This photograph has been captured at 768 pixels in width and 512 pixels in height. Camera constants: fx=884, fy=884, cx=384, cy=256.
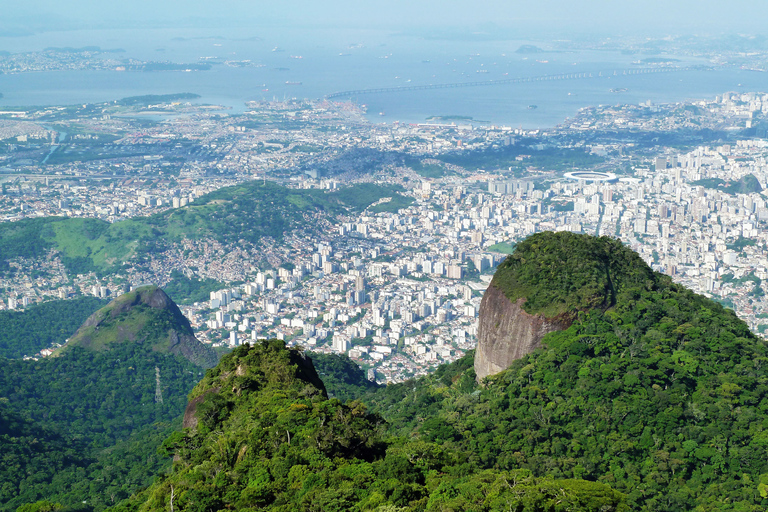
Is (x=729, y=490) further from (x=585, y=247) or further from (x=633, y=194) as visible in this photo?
(x=633, y=194)

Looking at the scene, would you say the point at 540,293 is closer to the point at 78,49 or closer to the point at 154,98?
the point at 154,98

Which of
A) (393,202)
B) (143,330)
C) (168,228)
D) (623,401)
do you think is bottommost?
(143,330)

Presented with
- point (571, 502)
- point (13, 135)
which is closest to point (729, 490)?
point (571, 502)

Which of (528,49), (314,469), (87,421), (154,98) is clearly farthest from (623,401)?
(528,49)

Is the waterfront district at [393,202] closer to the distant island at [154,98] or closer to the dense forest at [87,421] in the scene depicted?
the dense forest at [87,421]

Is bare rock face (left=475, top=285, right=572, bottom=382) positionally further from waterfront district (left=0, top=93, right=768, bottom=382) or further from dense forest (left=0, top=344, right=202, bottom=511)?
waterfront district (left=0, top=93, right=768, bottom=382)

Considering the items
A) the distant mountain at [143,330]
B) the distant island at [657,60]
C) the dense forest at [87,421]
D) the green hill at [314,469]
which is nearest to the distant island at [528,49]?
the distant island at [657,60]
